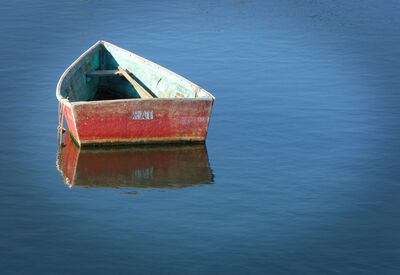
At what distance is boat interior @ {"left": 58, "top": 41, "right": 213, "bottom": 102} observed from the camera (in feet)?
61.1

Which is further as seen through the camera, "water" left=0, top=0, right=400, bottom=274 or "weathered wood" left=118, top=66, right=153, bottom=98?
"weathered wood" left=118, top=66, right=153, bottom=98

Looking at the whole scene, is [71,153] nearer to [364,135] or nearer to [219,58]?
[364,135]

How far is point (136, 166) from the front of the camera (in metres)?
16.1

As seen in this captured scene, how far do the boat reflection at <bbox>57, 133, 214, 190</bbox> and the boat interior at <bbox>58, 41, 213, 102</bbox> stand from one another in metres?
1.78

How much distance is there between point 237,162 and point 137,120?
2.50m

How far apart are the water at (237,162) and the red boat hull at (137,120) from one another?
88 cm

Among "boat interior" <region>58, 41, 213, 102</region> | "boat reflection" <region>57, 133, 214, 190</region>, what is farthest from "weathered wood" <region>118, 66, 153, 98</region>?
"boat reflection" <region>57, 133, 214, 190</region>

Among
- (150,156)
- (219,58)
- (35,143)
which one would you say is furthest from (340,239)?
(219,58)

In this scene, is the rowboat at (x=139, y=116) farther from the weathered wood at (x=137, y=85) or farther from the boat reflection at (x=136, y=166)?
the boat reflection at (x=136, y=166)

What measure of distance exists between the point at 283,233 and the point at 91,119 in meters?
5.60

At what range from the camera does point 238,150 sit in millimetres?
17047

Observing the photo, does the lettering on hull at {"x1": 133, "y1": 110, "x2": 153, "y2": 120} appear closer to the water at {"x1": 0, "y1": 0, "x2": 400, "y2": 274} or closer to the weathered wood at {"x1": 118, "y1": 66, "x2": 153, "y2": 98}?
the water at {"x1": 0, "y1": 0, "x2": 400, "y2": 274}

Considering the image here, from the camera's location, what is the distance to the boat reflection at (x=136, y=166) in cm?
1545

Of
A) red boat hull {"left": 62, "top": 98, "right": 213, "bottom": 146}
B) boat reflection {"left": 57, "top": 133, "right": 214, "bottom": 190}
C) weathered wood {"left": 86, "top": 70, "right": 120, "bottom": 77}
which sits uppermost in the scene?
weathered wood {"left": 86, "top": 70, "right": 120, "bottom": 77}
